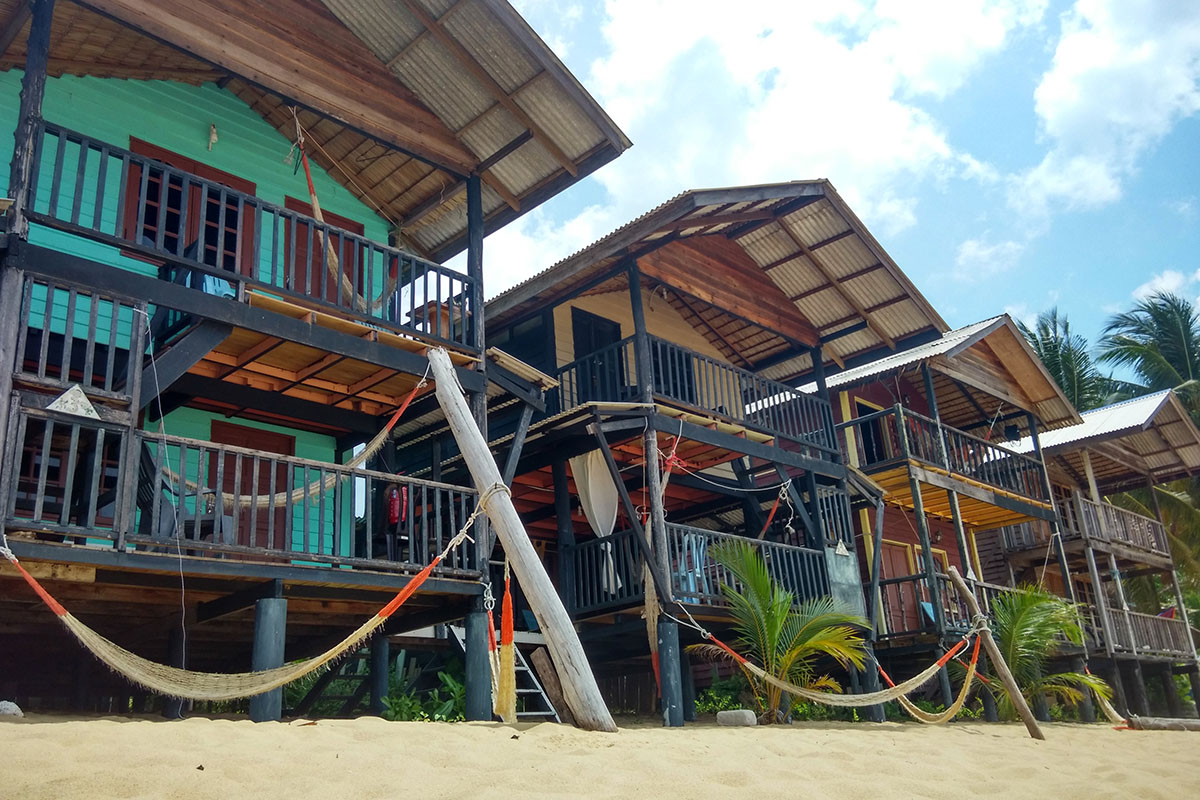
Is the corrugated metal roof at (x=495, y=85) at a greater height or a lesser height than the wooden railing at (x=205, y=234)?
greater

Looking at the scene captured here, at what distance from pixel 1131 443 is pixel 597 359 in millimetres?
15505

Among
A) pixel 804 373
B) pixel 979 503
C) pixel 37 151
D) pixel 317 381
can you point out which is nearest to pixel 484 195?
pixel 317 381

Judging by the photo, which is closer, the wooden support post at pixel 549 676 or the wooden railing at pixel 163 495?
the wooden support post at pixel 549 676

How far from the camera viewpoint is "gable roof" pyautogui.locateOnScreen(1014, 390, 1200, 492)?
70.3ft

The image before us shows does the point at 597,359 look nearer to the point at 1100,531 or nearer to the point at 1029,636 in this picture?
the point at 1029,636

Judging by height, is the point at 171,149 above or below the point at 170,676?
above

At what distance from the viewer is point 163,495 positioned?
820cm

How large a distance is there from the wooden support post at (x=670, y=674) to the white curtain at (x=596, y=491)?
168cm

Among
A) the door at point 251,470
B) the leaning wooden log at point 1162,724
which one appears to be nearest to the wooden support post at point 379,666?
the door at point 251,470

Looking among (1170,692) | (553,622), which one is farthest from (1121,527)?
(553,622)

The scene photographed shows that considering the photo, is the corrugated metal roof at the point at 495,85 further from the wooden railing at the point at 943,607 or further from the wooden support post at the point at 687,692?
the wooden railing at the point at 943,607

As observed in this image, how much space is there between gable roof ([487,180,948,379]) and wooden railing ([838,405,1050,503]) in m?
1.46

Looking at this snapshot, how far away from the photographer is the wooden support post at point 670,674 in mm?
11211

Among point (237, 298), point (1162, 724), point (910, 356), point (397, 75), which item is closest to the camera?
point (237, 298)
